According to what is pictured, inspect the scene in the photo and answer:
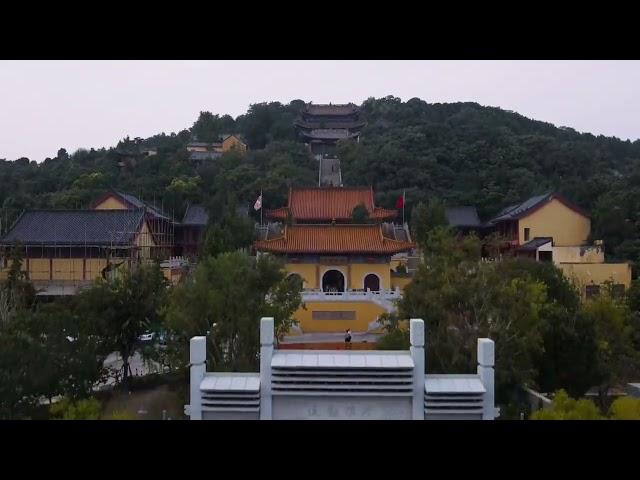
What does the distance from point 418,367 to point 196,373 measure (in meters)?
3.43

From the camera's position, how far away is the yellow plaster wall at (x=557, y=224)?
3216 centimetres

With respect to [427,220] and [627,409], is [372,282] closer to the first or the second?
[427,220]

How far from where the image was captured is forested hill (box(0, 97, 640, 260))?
120 ft

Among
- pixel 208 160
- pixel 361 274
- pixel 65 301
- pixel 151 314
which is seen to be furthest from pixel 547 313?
pixel 208 160

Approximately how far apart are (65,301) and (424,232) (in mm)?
14200

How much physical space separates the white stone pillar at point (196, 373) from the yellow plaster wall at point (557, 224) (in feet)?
80.7

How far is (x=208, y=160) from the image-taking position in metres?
50.4

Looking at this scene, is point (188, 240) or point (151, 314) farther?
point (188, 240)

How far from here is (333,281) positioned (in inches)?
985

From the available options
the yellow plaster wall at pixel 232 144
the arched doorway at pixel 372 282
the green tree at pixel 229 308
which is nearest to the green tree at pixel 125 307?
the green tree at pixel 229 308

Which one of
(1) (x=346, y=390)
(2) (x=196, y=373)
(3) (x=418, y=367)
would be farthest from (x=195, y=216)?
(3) (x=418, y=367)

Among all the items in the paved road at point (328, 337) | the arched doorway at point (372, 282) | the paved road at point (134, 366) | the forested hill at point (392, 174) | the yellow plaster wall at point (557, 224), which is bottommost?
the paved road at point (134, 366)

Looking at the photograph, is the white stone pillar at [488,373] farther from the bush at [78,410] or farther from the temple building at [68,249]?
the temple building at [68,249]
